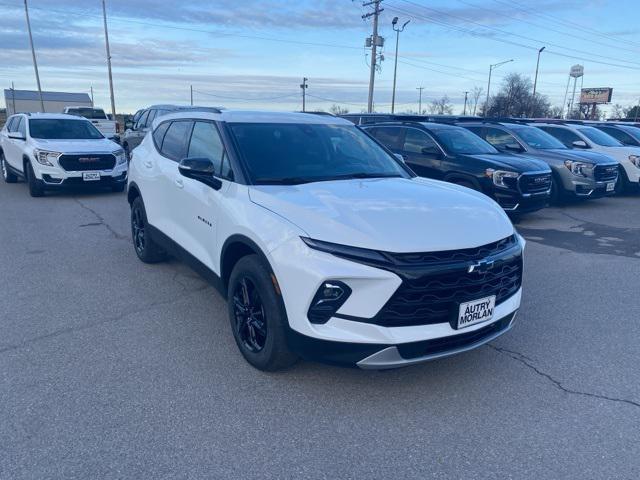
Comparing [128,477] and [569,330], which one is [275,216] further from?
[569,330]

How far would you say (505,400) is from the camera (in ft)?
11.2

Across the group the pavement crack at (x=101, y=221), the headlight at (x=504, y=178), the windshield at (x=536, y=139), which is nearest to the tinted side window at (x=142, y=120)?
the pavement crack at (x=101, y=221)

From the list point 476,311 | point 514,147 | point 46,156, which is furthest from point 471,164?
point 46,156

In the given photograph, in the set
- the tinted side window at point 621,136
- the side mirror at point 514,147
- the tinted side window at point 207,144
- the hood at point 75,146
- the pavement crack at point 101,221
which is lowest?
the pavement crack at point 101,221

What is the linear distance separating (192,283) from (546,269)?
432 cm

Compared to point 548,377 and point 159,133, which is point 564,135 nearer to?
point 159,133

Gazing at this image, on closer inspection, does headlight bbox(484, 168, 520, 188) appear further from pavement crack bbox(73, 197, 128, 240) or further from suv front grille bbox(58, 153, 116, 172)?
suv front grille bbox(58, 153, 116, 172)

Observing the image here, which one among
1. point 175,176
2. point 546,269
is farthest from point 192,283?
point 546,269

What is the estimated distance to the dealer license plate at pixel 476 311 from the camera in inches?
124

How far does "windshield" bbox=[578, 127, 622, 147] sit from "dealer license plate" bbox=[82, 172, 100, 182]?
12027 mm

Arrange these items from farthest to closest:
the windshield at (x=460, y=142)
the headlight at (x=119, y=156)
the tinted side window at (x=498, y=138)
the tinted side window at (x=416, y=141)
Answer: the tinted side window at (x=498, y=138) → the headlight at (x=119, y=156) → the tinted side window at (x=416, y=141) → the windshield at (x=460, y=142)

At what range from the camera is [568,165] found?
10.6m

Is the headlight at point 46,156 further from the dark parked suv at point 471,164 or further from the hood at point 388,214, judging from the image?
the hood at point 388,214

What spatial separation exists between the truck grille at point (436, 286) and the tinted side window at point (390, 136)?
6.87m
